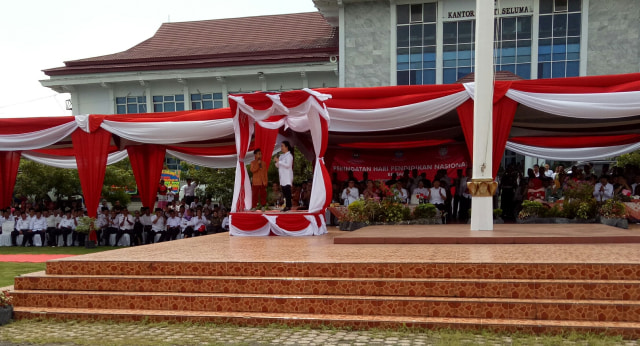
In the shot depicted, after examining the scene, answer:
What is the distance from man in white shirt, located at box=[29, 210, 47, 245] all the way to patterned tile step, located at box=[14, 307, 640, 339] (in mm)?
9361

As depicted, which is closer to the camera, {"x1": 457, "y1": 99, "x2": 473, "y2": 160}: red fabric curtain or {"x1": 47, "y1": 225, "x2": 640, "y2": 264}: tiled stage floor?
{"x1": 47, "y1": 225, "x2": 640, "y2": 264}: tiled stage floor

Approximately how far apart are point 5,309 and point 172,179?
62.8 ft

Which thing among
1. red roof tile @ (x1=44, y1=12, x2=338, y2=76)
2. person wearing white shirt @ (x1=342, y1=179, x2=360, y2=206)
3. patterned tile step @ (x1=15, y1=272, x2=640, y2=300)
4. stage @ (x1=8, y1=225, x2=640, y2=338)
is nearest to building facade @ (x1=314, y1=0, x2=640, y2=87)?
red roof tile @ (x1=44, y1=12, x2=338, y2=76)

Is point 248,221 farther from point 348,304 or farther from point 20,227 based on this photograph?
point 20,227

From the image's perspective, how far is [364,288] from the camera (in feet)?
18.6

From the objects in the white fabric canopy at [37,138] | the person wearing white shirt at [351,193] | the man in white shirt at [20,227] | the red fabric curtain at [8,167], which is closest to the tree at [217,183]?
the man in white shirt at [20,227]

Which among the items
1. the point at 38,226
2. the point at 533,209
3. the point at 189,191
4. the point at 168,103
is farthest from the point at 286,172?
the point at 168,103

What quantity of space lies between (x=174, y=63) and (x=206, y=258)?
22.0 meters

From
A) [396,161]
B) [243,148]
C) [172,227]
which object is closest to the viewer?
[243,148]

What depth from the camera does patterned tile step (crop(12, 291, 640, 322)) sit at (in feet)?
16.6

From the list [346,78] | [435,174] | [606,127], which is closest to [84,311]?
[435,174]

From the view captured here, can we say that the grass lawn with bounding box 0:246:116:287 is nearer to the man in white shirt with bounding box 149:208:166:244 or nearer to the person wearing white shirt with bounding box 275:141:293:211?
the man in white shirt with bounding box 149:208:166:244

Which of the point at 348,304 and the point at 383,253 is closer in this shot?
the point at 348,304

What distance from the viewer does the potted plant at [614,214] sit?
9.52m
